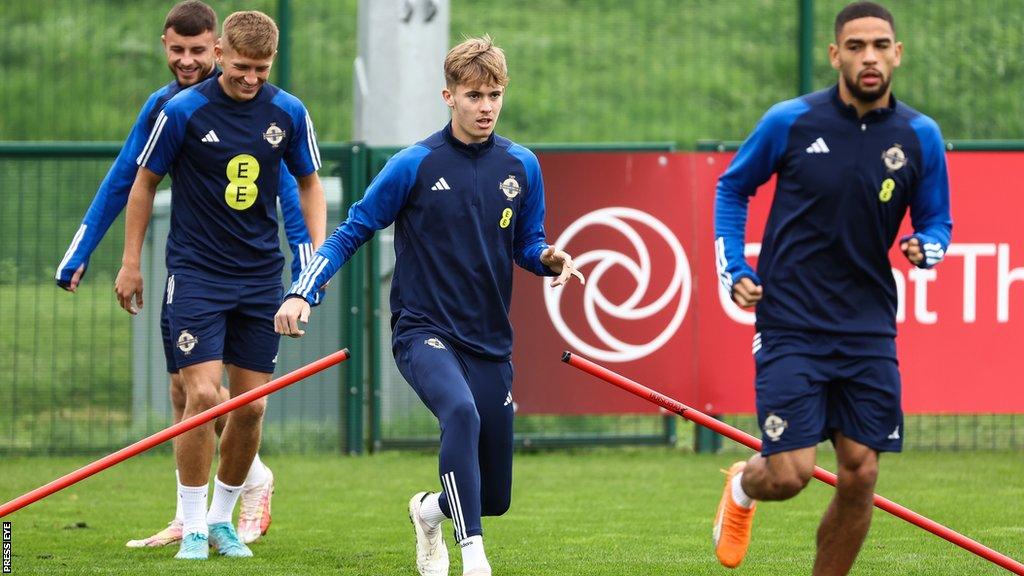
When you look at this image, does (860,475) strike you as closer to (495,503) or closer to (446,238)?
(495,503)

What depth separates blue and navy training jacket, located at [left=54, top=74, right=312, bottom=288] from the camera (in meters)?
7.29

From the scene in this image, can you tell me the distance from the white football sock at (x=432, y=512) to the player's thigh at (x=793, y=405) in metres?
1.40

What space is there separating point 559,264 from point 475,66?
31.1 inches

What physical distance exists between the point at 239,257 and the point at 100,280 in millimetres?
3986

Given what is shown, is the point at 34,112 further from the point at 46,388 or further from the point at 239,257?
the point at 239,257

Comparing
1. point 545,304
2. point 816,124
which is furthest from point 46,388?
point 816,124

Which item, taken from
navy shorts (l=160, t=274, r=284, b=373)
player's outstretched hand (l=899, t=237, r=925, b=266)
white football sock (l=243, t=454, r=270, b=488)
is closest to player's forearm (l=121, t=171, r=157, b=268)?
navy shorts (l=160, t=274, r=284, b=373)

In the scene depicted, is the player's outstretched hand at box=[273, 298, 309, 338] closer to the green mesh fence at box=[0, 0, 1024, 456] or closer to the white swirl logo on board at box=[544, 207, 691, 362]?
the white swirl logo on board at box=[544, 207, 691, 362]

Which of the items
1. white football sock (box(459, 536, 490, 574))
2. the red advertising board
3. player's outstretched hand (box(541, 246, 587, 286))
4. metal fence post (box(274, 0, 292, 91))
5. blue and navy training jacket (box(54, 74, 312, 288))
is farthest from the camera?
metal fence post (box(274, 0, 292, 91))

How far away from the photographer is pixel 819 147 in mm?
5523

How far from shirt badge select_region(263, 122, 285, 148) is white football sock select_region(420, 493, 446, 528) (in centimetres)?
173

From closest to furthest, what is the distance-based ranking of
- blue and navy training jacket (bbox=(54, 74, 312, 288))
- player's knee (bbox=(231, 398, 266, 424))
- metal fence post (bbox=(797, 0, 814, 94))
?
player's knee (bbox=(231, 398, 266, 424)) → blue and navy training jacket (bbox=(54, 74, 312, 288)) → metal fence post (bbox=(797, 0, 814, 94))

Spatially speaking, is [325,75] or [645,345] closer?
[645,345]

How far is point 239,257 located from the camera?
7.11 m
